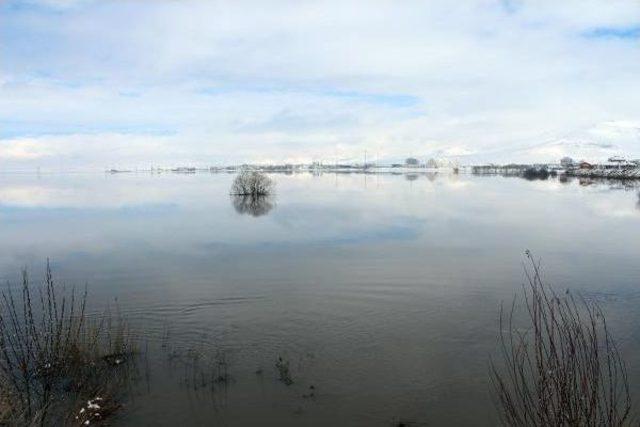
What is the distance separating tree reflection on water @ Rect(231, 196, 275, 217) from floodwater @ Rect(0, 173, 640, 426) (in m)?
4.84

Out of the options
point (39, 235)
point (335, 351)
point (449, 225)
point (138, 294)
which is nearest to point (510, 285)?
point (335, 351)

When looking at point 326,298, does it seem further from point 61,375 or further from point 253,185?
point 253,185

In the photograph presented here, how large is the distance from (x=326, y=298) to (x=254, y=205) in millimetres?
30825

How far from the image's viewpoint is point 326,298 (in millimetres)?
15359

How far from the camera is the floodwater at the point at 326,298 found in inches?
363

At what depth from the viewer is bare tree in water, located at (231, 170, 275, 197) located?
2202 inches

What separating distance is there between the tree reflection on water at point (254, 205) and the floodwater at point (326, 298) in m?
4.84

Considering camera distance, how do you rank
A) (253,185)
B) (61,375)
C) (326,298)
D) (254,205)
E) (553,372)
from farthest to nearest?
(253,185) → (254,205) → (326,298) → (61,375) → (553,372)

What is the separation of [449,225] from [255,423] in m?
24.7

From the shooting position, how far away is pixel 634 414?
836 centimetres

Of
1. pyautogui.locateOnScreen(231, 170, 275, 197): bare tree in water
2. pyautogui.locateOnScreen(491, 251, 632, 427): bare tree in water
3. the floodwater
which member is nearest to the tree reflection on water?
pyautogui.locateOnScreen(231, 170, 275, 197): bare tree in water

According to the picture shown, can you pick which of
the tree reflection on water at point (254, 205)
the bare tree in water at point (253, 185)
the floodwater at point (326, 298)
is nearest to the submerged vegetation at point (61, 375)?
the floodwater at point (326, 298)

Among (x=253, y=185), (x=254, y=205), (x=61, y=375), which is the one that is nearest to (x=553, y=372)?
(x=61, y=375)

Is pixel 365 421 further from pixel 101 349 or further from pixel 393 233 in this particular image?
pixel 393 233
